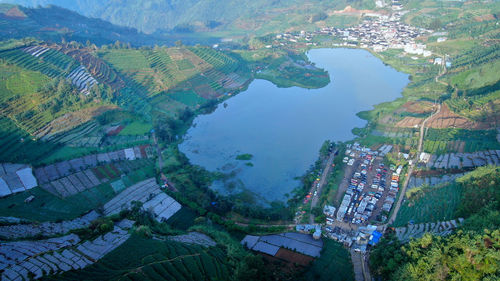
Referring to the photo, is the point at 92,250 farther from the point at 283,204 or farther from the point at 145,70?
the point at 145,70

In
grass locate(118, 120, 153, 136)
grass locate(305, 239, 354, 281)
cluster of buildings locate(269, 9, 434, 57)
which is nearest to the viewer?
grass locate(305, 239, 354, 281)

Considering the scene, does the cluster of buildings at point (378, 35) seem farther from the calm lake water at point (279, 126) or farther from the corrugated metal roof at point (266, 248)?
the corrugated metal roof at point (266, 248)

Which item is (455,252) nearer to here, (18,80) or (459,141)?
(459,141)

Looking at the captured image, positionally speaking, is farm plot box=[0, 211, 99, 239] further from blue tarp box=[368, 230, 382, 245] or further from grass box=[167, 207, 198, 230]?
blue tarp box=[368, 230, 382, 245]

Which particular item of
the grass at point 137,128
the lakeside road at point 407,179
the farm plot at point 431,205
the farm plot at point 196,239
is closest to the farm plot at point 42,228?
the farm plot at point 196,239

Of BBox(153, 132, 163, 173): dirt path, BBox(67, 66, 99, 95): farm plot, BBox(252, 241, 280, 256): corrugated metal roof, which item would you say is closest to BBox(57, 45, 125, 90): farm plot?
BBox(67, 66, 99, 95): farm plot

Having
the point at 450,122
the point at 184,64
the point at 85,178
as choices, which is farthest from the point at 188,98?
the point at 450,122

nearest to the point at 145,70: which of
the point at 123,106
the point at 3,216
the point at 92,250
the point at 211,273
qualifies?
the point at 123,106
